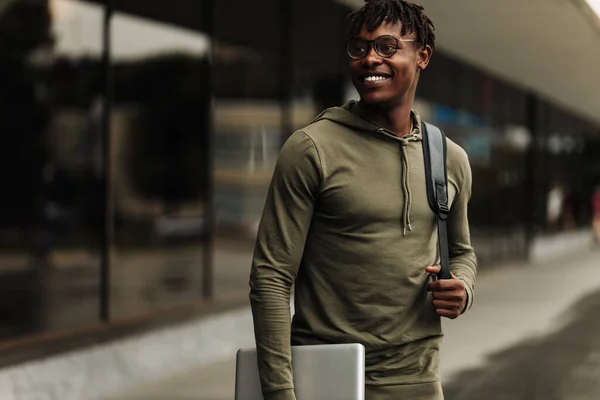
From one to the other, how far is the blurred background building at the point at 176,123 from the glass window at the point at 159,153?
36 millimetres

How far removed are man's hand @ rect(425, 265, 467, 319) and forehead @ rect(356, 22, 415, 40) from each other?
0.58m

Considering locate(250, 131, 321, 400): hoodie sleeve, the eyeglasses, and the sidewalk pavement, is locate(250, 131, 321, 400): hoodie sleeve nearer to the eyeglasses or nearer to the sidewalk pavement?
the eyeglasses

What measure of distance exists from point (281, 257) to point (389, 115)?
445 millimetres

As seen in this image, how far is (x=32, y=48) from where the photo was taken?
17.0m

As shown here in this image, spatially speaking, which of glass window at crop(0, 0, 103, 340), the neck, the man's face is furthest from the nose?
glass window at crop(0, 0, 103, 340)

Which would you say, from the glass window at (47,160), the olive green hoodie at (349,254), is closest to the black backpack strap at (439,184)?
the olive green hoodie at (349,254)

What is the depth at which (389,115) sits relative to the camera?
254 centimetres

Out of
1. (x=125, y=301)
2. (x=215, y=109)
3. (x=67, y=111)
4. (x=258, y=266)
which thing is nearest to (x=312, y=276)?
(x=258, y=266)

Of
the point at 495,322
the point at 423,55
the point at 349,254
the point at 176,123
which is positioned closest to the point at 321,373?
the point at 349,254

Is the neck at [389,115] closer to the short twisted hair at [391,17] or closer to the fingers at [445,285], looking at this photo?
the short twisted hair at [391,17]

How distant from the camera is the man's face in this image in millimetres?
2482

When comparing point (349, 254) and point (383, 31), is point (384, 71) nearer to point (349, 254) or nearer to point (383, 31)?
point (383, 31)

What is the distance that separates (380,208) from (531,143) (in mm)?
23959

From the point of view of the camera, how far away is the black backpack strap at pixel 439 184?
2.56 meters
